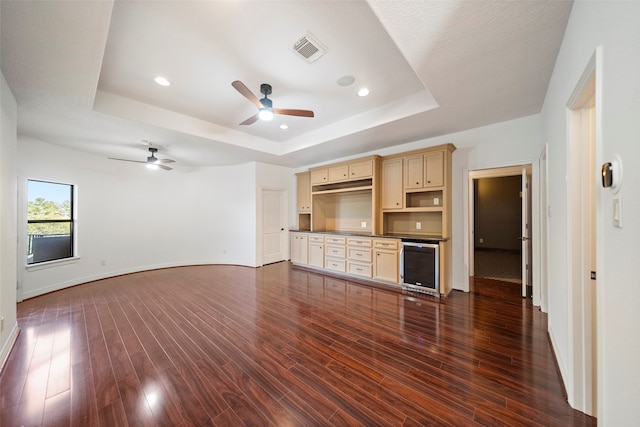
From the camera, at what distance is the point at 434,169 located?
3.78 m

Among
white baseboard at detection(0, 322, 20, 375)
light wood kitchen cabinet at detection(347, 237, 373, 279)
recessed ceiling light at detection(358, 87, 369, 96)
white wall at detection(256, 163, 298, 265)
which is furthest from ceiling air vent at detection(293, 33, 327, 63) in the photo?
white baseboard at detection(0, 322, 20, 375)

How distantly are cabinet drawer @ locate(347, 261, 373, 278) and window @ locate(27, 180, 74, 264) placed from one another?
18.6 ft

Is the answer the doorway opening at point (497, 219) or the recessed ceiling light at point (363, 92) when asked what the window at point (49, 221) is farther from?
the doorway opening at point (497, 219)

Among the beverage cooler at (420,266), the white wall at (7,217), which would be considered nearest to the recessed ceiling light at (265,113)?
the white wall at (7,217)

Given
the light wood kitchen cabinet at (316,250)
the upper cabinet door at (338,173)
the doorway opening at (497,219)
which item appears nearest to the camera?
the upper cabinet door at (338,173)

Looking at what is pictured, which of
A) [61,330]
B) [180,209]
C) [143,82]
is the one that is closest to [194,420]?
[61,330]

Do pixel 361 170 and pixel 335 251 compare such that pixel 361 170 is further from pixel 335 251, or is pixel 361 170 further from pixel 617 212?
pixel 617 212

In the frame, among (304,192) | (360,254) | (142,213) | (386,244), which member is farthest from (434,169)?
(142,213)

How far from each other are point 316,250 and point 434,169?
3016 mm

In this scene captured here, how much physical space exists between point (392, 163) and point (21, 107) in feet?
17.4

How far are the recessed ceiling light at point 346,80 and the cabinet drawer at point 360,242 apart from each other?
275 centimetres

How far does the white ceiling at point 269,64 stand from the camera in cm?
163

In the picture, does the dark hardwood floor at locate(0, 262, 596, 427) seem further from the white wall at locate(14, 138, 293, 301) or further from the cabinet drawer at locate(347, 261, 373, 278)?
the white wall at locate(14, 138, 293, 301)

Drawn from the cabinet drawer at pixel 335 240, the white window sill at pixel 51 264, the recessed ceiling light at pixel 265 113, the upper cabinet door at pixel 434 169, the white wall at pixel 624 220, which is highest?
the recessed ceiling light at pixel 265 113
